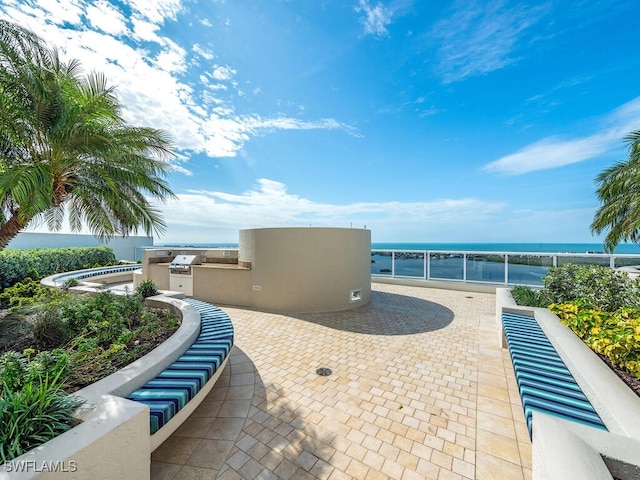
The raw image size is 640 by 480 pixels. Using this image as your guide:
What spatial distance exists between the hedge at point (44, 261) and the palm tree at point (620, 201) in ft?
65.3

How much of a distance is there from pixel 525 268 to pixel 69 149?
14247 millimetres

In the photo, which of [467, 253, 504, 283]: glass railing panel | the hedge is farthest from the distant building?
[467, 253, 504, 283]: glass railing panel

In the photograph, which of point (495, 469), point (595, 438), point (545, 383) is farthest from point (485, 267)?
point (595, 438)

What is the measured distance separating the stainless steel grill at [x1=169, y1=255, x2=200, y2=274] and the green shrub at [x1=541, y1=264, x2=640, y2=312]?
10.7 meters

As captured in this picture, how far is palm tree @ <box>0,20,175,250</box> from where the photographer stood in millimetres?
3998

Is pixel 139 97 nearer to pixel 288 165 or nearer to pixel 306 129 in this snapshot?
pixel 306 129

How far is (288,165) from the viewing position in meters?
12.0

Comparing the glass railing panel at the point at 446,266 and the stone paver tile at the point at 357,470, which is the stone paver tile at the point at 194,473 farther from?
the glass railing panel at the point at 446,266

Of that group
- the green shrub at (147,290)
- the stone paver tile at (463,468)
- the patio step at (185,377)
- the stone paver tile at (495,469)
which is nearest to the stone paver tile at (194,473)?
the patio step at (185,377)

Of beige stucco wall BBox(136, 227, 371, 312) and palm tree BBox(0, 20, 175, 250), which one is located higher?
palm tree BBox(0, 20, 175, 250)

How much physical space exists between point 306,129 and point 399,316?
793 centimetres

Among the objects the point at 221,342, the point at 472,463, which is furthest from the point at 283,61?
the point at 472,463

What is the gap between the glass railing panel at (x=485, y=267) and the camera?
404 inches

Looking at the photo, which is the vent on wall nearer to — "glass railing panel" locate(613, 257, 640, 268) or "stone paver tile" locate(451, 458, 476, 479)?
"stone paver tile" locate(451, 458, 476, 479)
